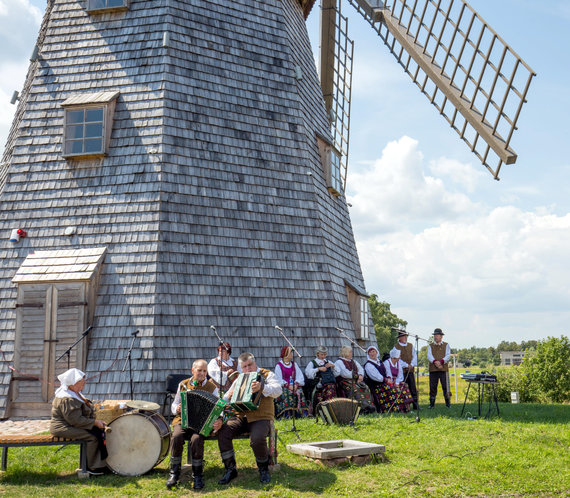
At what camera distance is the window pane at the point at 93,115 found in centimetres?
1075

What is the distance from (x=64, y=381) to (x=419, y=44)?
10.3 metres

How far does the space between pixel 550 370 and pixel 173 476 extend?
20227mm

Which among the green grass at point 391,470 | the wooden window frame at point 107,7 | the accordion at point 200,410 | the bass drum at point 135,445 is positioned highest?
the wooden window frame at point 107,7

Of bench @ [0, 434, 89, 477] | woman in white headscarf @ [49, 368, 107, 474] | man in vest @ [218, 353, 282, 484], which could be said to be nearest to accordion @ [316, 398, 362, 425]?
man in vest @ [218, 353, 282, 484]

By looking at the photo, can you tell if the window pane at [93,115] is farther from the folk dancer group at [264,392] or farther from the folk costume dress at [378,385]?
the folk costume dress at [378,385]

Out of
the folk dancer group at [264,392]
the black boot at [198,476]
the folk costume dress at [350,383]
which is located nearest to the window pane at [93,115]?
the folk dancer group at [264,392]

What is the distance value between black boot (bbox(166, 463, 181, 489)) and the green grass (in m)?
0.09

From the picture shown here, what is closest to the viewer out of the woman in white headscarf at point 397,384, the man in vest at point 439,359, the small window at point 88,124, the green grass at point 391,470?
the green grass at point 391,470

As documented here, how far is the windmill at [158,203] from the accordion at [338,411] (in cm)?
181

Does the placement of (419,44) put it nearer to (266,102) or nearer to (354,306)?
(266,102)

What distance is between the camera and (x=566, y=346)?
78.0 feet

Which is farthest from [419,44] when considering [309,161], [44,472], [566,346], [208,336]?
[566,346]

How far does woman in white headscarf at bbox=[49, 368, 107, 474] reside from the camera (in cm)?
647

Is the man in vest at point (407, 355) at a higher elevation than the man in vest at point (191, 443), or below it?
higher
